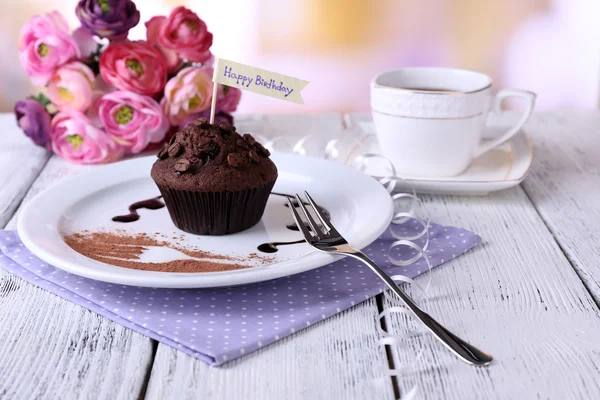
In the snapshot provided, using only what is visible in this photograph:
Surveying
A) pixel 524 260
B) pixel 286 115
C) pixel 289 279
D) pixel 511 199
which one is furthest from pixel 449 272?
pixel 286 115

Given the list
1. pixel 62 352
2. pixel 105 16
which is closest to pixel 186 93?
pixel 105 16

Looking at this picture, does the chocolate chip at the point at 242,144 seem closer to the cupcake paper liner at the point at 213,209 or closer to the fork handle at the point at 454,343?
the cupcake paper liner at the point at 213,209

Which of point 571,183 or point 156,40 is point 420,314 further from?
point 156,40

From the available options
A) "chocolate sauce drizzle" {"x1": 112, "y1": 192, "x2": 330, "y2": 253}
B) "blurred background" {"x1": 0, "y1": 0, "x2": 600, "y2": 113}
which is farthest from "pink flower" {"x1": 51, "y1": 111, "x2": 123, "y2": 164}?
"blurred background" {"x1": 0, "y1": 0, "x2": 600, "y2": 113}

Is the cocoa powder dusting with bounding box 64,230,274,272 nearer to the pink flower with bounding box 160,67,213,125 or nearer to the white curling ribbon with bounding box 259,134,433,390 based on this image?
the white curling ribbon with bounding box 259,134,433,390

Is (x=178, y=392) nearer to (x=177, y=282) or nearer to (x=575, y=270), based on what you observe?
(x=177, y=282)
